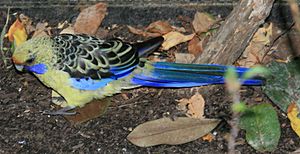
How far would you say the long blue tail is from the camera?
181 inches

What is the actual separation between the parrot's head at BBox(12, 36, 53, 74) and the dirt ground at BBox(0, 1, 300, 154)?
43 centimetres

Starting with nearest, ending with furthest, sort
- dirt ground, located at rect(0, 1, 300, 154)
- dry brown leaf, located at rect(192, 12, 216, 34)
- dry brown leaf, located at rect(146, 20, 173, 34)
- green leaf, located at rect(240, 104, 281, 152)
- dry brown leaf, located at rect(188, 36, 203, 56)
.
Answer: green leaf, located at rect(240, 104, 281, 152), dirt ground, located at rect(0, 1, 300, 154), dry brown leaf, located at rect(188, 36, 203, 56), dry brown leaf, located at rect(192, 12, 216, 34), dry brown leaf, located at rect(146, 20, 173, 34)

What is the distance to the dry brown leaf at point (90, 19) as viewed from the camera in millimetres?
5605

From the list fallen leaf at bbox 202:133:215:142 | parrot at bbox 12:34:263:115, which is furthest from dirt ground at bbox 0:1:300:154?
parrot at bbox 12:34:263:115

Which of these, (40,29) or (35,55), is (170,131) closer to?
(35,55)

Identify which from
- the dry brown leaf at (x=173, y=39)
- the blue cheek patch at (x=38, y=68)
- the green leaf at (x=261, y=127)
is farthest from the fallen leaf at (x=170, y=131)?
the dry brown leaf at (x=173, y=39)

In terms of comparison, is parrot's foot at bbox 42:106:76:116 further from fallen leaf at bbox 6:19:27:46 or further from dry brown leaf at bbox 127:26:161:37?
dry brown leaf at bbox 127:26:161:37

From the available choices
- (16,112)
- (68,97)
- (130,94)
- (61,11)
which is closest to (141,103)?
(130,94)

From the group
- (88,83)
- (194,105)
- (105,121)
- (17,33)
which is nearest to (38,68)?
(88,83)

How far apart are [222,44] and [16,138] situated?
5.91 ft

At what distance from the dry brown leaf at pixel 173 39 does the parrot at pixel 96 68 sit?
0.67 m

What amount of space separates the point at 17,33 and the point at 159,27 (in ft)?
4.43

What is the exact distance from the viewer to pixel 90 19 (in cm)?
567

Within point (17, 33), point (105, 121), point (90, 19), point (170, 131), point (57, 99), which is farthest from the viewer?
point (90, 19)
